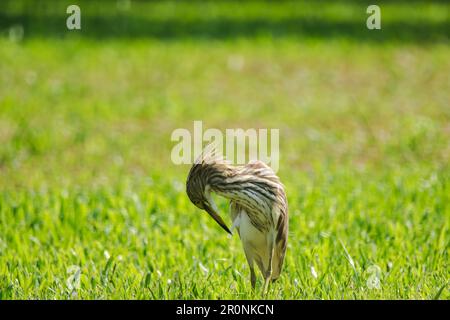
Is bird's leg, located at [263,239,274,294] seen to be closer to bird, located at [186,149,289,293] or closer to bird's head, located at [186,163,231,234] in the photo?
bird, located at [186,149,289,293]

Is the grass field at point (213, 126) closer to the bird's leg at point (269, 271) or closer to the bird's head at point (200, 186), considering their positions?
the bird's leg at point (269, 271)

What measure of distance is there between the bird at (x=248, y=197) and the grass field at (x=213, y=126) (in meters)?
0.32

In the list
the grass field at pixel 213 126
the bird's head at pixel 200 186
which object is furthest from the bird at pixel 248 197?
the grass field at pixel 213 126

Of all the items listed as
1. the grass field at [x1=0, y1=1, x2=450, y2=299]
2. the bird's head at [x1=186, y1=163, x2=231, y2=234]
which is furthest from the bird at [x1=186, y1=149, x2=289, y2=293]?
the grass field at [x1=0, y1=1, x2=450, y2=299]

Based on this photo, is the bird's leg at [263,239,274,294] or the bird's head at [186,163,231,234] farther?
the bird's leg at [263,239,274,294]

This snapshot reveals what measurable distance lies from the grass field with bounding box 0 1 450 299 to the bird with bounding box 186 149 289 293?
321mm

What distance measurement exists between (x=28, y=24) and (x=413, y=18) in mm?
6894

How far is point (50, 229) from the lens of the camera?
6.43 meters

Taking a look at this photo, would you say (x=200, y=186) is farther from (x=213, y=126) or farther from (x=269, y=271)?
(x=213, y=126)

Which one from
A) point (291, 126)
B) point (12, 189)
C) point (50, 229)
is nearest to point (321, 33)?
point (291, 126)

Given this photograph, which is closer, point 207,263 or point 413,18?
point 207,263

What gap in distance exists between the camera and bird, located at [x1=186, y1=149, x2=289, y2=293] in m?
4.27

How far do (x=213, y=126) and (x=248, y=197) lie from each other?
5797mm
